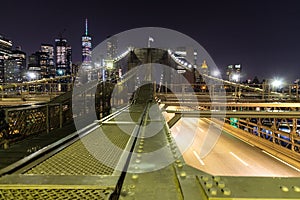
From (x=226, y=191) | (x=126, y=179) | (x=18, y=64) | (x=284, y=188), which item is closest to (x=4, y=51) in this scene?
(x=18, y=64)

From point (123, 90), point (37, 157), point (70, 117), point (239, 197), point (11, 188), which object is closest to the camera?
point (239, 197)

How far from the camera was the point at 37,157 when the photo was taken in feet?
11.2

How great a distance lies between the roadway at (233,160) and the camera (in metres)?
8.38

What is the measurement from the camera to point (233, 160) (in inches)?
395

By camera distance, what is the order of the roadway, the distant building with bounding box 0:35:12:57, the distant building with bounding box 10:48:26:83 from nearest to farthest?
the roadway
the distant building with bounding box 10:48:26:83
the distant building with bounding box 0:35:12:57

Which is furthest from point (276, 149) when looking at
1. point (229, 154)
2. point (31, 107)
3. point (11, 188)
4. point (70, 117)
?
point (11, 188)

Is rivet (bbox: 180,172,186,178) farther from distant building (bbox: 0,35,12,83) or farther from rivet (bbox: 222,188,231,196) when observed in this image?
distant building (bbox: 0,35,12,83)

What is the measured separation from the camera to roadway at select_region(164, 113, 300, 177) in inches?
330

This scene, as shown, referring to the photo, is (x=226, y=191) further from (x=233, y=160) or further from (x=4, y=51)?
(x=4, y=51)

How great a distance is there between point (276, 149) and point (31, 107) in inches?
391

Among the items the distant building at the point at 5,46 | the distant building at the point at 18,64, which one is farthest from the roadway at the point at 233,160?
the distant building at the point at 5,46

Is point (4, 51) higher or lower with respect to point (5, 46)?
lower

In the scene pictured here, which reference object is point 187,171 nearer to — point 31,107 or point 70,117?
point 31,107

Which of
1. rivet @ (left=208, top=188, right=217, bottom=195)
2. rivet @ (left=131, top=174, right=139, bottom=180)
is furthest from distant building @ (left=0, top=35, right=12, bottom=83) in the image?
rivet @ (left=208, top=188, right=217, bottom=195)
